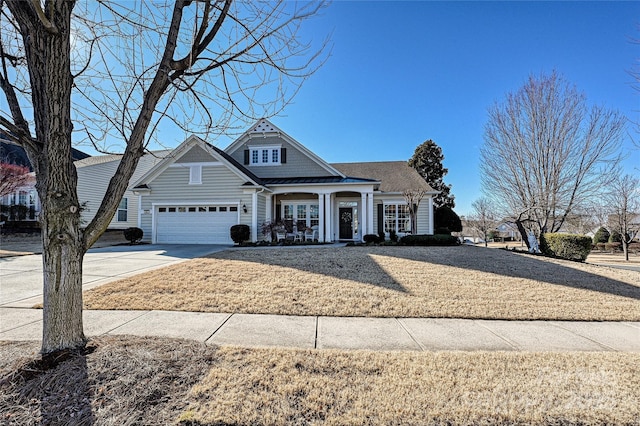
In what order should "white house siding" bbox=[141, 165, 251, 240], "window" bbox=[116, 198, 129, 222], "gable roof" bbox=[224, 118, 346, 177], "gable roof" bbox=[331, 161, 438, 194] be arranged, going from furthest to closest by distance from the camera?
"window" bbox=[116, 198, 129, 222] → "gable roof" bbox=[331, 161, 438, 194] → "gable roof" bbox=[224, 118, 346, 177] → "white house siding" bbox=[141, 165, 251, 240]

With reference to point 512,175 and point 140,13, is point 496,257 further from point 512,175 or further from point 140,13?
point 140,13

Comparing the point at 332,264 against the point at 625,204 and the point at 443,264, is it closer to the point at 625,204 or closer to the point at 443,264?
the point at 443,264

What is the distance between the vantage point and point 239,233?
567 inches

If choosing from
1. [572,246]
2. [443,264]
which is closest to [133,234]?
[443,264]

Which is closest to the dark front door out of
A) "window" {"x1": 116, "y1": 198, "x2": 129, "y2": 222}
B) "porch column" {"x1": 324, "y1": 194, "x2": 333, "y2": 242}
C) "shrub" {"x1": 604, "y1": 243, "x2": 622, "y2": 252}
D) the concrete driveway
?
"porch column" {"x1": 324, "y1": 194, "x2": 333, "y2": 242}

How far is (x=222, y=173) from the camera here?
15.5 m

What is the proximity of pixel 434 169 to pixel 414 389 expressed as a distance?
27697 millimetres

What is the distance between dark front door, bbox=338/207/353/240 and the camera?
1802 centimetres

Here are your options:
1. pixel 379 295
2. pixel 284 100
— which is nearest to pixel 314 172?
pixel 379 295

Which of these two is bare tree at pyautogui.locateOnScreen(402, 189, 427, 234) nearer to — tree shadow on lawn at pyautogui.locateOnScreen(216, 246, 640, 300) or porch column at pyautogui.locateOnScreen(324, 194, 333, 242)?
porch column at pyautogui.locateOnScreen(324, 194, 333, 242)

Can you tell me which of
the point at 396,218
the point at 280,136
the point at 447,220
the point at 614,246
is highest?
the point at 280,136

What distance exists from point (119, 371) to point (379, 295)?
4.54 meters

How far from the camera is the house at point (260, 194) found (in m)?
15.5

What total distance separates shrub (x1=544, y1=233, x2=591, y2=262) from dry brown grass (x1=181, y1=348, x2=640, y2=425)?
1002 centimetres
